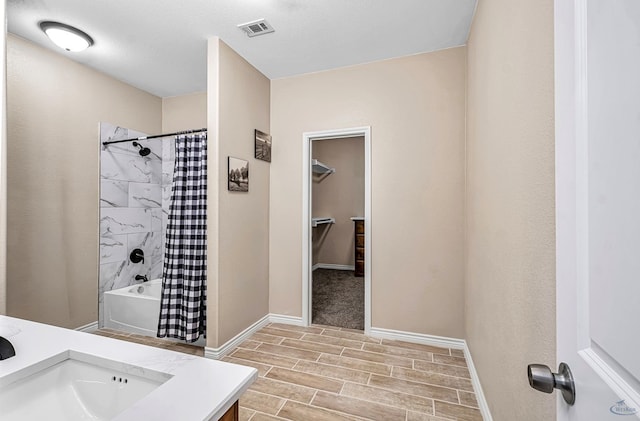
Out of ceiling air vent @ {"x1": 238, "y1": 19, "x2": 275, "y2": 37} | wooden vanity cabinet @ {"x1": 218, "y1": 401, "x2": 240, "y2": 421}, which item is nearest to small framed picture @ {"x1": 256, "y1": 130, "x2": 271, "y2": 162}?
ceiling air vent @ {"x1": 238, "y1": 19, "x2": 275, "y2": 37}

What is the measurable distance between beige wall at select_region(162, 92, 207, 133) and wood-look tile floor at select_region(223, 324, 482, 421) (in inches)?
105

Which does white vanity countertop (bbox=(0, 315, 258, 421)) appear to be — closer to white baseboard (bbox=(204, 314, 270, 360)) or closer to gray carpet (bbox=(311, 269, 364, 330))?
white baseboard (bbox=(204, 314, 270, 360))

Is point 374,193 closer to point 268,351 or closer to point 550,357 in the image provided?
point 268,351

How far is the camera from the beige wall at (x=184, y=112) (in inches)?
140

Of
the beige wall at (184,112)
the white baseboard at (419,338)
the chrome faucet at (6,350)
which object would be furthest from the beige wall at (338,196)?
the chrome faucet at (6,350)

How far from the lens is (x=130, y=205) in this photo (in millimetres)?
3346

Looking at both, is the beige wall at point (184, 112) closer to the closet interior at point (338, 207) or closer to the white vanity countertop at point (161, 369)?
the closet interior at point (338, 207)

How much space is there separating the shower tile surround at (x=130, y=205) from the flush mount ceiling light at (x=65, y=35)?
866 millimetres

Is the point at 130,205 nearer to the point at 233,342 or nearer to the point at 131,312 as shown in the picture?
the point at 131,312

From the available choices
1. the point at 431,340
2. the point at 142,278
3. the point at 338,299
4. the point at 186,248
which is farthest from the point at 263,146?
the point at 431,340

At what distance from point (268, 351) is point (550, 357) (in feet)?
7.06

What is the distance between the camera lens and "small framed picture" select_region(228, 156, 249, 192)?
100 inches

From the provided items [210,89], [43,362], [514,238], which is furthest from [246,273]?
[514,238]

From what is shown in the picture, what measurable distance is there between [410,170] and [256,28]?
5.94 ft
